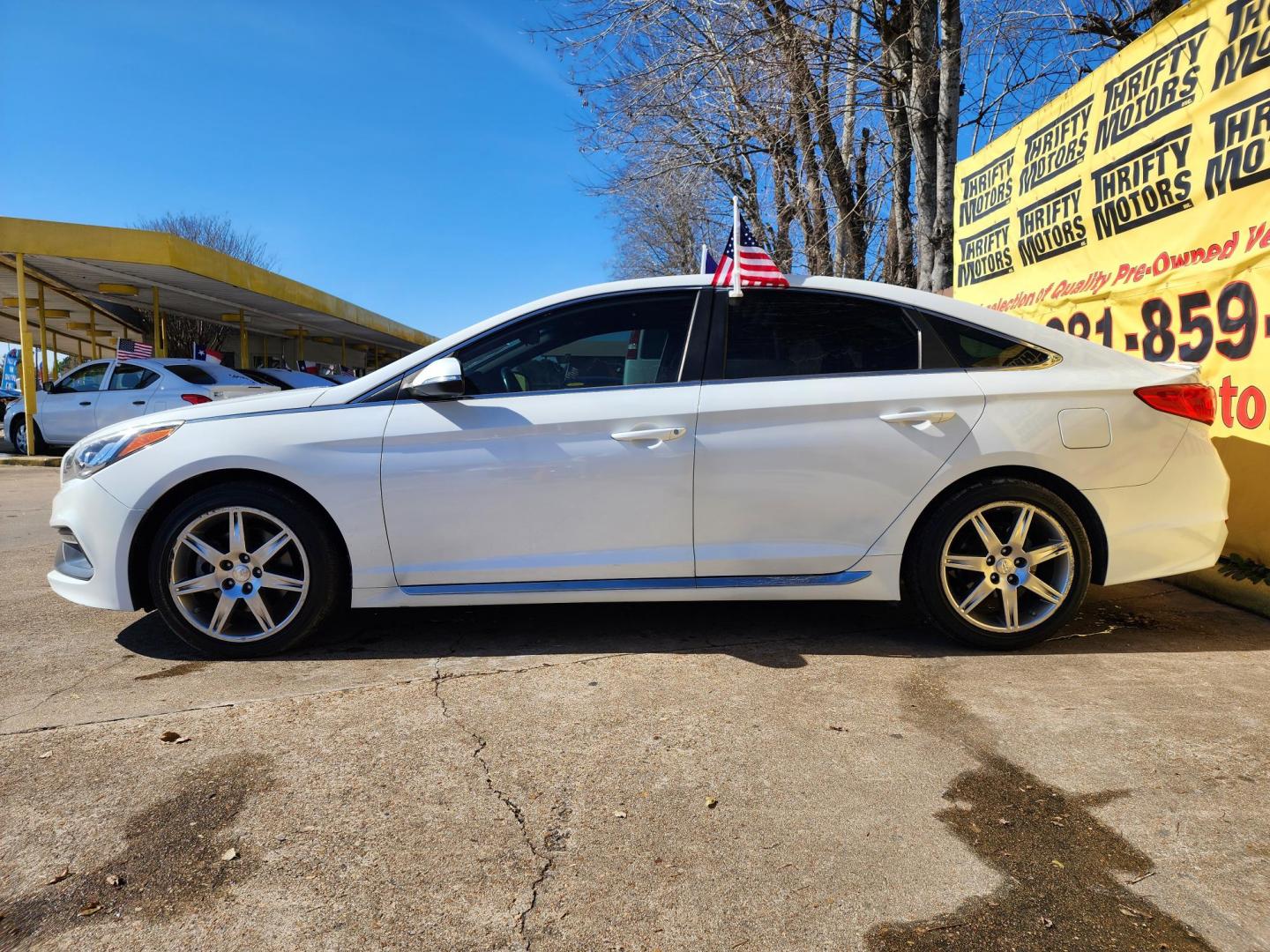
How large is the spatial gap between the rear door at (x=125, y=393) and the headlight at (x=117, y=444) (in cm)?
964

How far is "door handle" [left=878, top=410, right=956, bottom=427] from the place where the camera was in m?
3.43

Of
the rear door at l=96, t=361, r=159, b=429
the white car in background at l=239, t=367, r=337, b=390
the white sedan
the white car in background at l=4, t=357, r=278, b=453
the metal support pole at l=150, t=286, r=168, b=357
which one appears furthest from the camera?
the metal support pole at l=150, t=286, r=168, b=357

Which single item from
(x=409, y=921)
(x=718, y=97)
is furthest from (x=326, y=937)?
(x=718, y=97)

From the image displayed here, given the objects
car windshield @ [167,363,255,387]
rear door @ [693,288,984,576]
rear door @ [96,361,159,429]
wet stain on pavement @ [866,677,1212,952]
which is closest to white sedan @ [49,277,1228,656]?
rear door @ [693,288,984,576]

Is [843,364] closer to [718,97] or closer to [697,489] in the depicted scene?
[697,489]

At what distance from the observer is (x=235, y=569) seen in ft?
11.2

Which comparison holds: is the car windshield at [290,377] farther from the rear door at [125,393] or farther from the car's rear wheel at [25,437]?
the car's rear wheel at [25,437]

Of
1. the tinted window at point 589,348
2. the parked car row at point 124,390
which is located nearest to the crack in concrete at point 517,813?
the tinted window at point 589,348

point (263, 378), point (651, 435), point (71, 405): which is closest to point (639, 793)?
point (651, 435)

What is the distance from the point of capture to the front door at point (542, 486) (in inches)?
134

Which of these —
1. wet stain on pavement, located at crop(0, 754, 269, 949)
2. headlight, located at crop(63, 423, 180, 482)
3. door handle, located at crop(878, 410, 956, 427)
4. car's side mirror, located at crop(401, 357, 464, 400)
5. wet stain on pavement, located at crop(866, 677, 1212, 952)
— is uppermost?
car's side mirror, located at crop(401, 357, 464, 400)

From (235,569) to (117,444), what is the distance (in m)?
0.75

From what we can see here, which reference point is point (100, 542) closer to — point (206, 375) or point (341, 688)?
point (341, 688)

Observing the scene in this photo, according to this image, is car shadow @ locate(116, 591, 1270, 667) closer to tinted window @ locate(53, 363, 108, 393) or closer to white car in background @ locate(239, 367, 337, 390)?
white car in background @ locate(239, 367, 337, 390)
